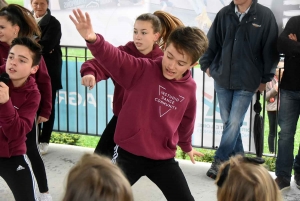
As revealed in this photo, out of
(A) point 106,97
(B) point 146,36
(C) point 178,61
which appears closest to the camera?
(C) point 178,61

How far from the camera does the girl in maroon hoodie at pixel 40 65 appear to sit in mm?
3863

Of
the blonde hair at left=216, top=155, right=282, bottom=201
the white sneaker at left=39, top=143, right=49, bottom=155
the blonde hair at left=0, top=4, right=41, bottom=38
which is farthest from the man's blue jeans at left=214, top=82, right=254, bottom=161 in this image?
the blonde hair at left=216, top=155, right=282, bottom=201

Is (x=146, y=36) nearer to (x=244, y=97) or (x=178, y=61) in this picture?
(x=178, y=61)

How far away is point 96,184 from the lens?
1.68 m

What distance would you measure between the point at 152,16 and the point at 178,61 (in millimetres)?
1008

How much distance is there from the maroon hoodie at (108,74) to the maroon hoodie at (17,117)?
1.32ft

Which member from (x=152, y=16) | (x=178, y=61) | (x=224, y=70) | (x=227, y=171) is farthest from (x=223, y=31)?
(x=227, y=171)

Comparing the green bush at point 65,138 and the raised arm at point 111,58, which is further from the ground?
the raised arm at point 111,58

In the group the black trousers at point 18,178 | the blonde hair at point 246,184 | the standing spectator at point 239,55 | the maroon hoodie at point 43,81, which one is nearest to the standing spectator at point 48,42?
the maroon hoodie at point 43,81

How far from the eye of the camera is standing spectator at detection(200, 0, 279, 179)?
4.51m

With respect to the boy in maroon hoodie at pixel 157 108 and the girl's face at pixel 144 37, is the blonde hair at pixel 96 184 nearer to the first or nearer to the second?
the boy in maroon hoodie at pixel 157 108

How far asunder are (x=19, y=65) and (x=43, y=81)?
59 cm

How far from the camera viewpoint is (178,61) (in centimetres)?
306

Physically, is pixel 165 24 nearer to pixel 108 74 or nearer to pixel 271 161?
pixel 108 74
